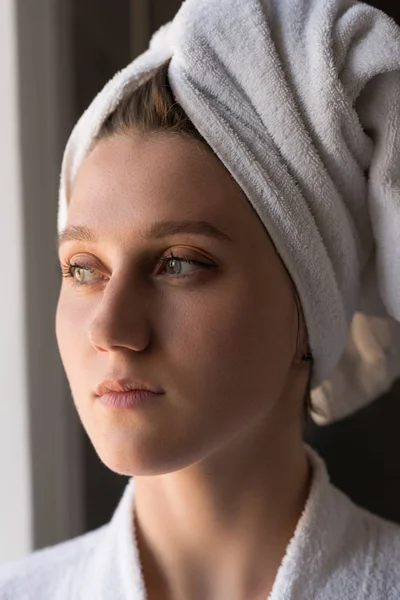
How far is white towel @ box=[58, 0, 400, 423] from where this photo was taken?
773 mm

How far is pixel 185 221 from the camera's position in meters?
0.75

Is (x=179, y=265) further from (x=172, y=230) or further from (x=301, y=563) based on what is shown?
(x=301, y=563)

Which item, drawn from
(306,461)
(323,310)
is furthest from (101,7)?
(306,461)

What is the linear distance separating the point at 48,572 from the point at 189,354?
1.24 feet

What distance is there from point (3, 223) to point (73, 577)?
50 cm

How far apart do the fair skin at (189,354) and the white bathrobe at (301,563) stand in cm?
3

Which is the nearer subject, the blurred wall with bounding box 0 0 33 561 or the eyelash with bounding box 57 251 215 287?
the eyelash with bounding box 57 251 215 287

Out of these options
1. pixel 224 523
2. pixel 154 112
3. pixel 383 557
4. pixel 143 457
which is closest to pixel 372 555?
pixel 383 557

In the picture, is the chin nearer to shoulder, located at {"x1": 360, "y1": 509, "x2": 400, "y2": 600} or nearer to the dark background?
shoulder, located at {"x1": 360, "y1": 509, "x2": 400, "y2": 600}

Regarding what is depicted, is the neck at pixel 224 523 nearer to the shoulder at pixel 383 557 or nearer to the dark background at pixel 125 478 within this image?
the shoulder at pixel 383 557

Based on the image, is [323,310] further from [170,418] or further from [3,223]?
[3,223]

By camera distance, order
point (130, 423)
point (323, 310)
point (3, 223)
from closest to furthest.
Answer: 1. point (130, 423)
2. point (323, 310)
3. point (3, 223)

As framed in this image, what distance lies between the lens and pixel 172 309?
29.6 inches

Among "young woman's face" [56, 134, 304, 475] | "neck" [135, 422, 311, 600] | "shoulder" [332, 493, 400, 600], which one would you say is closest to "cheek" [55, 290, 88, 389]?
"young woman's face" [56, 134, 304, 475]
